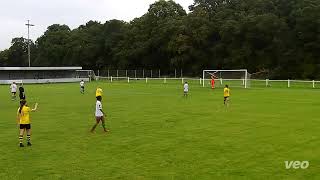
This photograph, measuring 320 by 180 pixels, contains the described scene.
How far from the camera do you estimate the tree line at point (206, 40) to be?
246 ft

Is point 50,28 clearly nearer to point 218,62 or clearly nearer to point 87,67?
point 87,67

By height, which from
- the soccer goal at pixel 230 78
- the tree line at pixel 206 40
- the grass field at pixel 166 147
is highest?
the tree line at pixel 206 40

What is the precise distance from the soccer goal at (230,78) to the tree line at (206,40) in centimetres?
1447

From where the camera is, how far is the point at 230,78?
204 ft

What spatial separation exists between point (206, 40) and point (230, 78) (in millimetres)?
29287

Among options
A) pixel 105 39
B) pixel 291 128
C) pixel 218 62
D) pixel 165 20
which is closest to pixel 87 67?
pixel 105 39

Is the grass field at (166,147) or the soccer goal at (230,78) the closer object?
the grass field at (166,147)

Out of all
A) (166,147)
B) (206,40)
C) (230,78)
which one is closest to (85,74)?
(206,40)

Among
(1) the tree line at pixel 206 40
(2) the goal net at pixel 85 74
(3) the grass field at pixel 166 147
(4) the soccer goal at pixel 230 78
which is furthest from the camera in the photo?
(2) the goal net at pixel 85 74

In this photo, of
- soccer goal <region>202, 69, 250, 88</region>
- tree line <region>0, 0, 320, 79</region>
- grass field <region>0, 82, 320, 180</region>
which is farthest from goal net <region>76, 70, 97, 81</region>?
grass field <region>0, 82, 320, 180</region>

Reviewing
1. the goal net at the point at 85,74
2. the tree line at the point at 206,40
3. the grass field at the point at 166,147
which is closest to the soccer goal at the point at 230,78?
the tree line at the point at 206,40

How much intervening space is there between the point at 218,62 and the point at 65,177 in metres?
78.7

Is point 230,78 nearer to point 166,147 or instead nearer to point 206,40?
point 206,40

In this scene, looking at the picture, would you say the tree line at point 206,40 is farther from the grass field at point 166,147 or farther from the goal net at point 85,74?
the grass field at point 166,147
